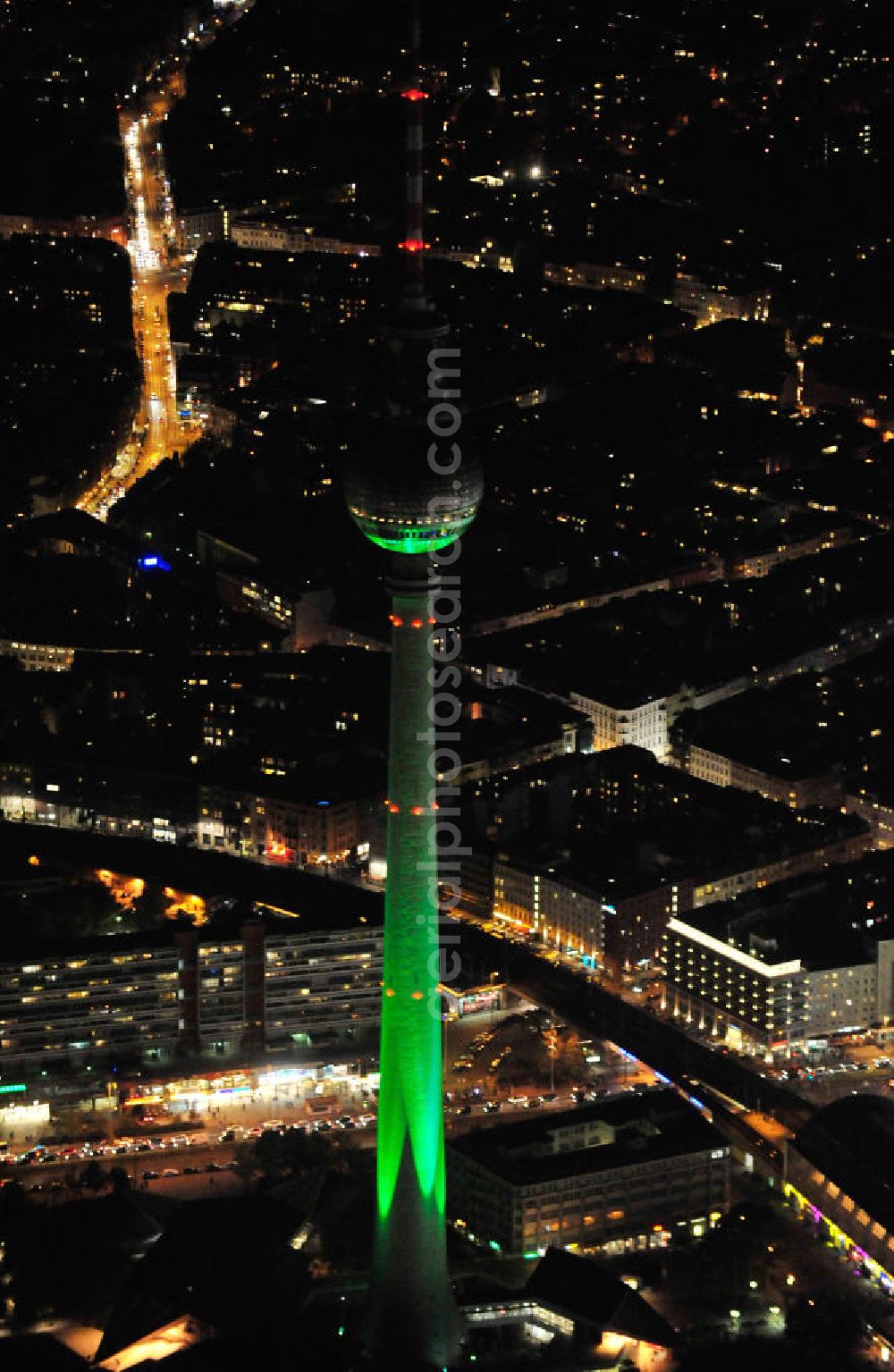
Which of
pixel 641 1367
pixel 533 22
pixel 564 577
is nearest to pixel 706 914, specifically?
pixel 641 1367

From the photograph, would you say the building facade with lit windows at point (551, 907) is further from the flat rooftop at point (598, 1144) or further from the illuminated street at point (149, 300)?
the illuminated street at point (149, 300)

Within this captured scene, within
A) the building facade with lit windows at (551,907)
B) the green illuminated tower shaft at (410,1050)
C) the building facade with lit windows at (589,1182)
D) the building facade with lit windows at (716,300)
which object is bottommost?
the building facade with lit windows at (716,300)

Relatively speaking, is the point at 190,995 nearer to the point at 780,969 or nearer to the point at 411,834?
the point at 780,969

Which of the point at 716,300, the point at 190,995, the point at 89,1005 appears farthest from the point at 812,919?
the point at 716,300

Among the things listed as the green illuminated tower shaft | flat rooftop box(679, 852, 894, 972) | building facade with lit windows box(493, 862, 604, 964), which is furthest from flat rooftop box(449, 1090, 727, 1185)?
building facade with lit windows box(493, 862, 604, 964)

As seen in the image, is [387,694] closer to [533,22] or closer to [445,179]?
[445,179]

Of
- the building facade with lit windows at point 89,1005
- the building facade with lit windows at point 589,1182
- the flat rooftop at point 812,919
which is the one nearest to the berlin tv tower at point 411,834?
the building facade with lit windows at point 589,1182

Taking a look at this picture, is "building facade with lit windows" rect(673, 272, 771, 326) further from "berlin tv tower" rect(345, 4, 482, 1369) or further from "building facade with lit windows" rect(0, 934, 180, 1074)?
"berlin tv tower" rect(345, 4, 482, 1369)
